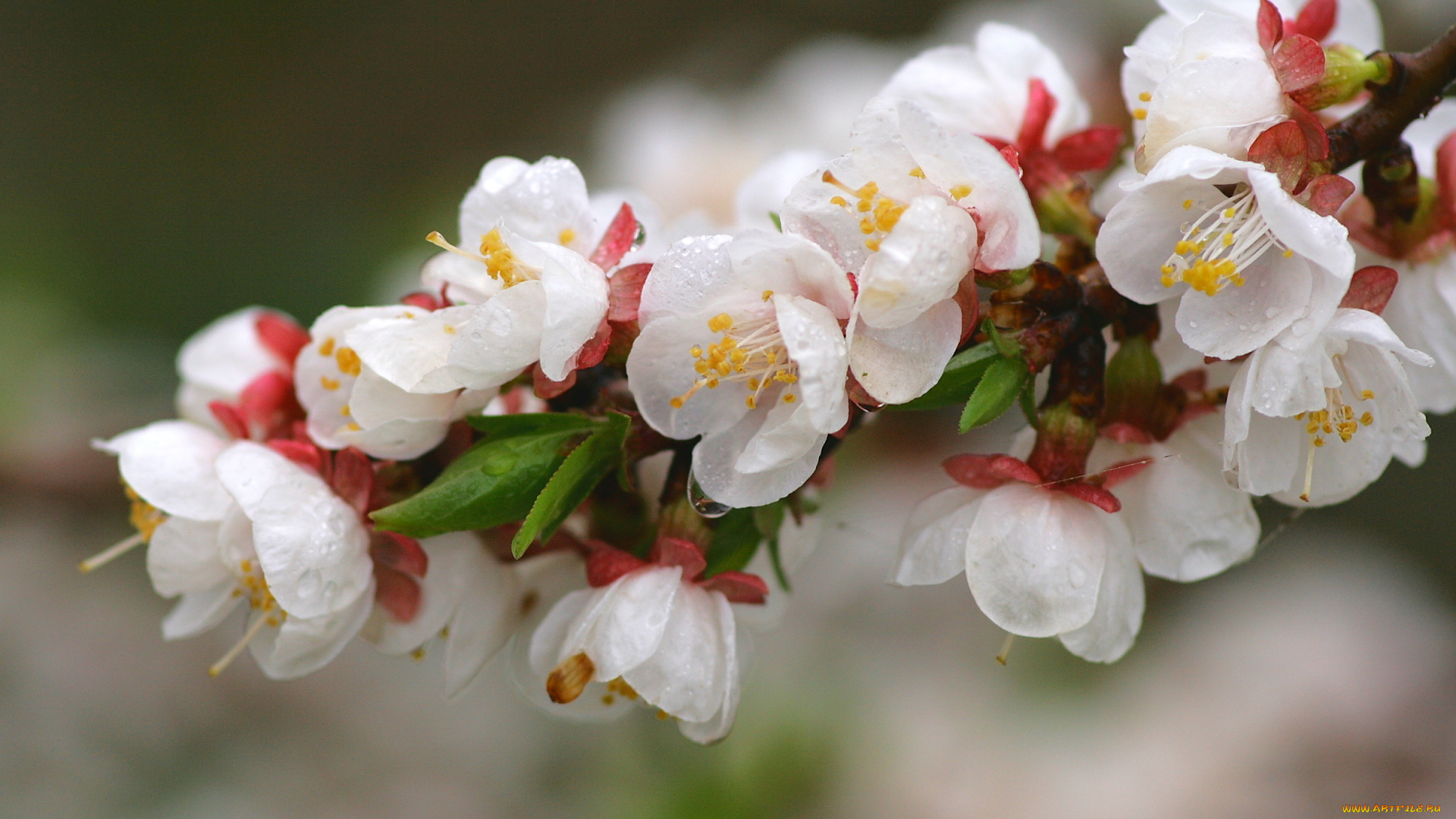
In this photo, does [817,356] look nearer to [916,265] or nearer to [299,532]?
[916,265]

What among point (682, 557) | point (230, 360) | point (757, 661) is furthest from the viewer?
point (757, 661)

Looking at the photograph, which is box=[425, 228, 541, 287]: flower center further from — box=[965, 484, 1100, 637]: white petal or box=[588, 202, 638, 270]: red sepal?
box=[965, 484, 1100, 637]: white petal

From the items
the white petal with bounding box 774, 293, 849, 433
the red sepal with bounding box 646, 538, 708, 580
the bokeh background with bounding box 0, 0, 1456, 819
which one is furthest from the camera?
the bokeh background with bounding box 0, 0, 1456, 819

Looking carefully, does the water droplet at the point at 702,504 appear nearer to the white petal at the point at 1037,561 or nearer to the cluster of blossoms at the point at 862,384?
the cluster of blossoms at the point at 862,384

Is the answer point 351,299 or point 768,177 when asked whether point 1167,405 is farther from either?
point 351,299

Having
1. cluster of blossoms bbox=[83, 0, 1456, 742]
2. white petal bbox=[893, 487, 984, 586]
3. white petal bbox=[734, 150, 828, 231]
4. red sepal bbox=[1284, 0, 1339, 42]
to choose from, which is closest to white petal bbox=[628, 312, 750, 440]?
cluster of blossoms bbox=[83, 0, 1456, 742]

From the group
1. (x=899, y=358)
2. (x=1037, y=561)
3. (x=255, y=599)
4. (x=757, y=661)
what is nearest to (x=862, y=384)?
(x=899, y=358)
